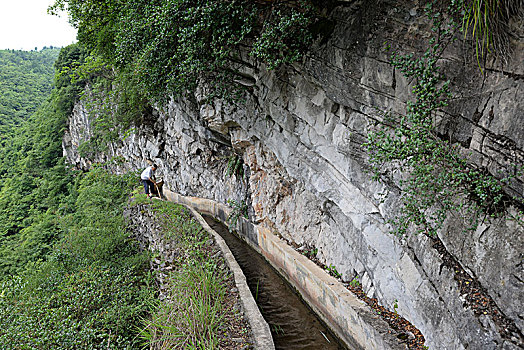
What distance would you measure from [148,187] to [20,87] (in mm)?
44447

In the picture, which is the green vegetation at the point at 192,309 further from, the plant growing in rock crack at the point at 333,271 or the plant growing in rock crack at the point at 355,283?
the plant growing in rock crack at the point at 355,283

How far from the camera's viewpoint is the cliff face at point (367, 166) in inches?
127

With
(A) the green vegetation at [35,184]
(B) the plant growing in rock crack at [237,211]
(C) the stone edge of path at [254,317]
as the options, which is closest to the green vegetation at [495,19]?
(C) the stone edge of path at [254,317]

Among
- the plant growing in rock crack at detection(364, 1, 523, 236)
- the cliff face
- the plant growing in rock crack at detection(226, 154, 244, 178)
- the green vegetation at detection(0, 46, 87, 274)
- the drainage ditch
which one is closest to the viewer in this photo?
the cliff face

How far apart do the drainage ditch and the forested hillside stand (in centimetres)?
4190

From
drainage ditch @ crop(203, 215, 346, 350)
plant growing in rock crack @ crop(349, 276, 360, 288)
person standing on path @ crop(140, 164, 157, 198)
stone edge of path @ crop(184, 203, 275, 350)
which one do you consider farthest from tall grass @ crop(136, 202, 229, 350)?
person standing on path @ crop(140, 164, 157, 198)

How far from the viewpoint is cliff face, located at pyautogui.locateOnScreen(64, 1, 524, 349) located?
10.6ft

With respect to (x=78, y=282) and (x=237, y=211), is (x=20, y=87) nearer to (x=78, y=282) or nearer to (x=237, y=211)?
(x=237, y=211)

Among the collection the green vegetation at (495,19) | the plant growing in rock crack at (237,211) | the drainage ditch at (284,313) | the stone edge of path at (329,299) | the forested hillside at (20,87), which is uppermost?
the forested hillside at (20,87)

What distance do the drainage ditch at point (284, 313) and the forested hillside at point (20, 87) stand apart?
137 feet

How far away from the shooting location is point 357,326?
4.72 m

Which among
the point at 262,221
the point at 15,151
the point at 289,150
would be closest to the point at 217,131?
the point at 262,221

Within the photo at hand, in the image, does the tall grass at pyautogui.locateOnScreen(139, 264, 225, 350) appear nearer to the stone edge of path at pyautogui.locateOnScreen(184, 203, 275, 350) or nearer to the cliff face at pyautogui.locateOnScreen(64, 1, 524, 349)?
the stone edge of path at pyautogui.locateOnScreen(184, 203, 275, 350)

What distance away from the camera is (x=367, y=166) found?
5.08m
